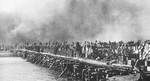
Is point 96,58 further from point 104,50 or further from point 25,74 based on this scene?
point 25,74

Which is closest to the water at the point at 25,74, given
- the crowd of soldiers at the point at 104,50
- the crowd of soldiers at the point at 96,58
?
the crowd of soldiers at the point at 96,58

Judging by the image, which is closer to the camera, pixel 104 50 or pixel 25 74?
pixel 104 50

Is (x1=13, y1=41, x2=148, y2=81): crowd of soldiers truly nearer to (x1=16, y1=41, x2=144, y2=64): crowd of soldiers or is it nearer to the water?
(x1=16, y1=41, x2=144, y2=64): crowd of soldiers

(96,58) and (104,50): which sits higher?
(104,50)

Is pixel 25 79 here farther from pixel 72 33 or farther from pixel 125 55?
pixel 72 33

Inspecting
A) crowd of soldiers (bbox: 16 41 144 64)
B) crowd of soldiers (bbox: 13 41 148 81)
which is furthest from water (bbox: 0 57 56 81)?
crowd of soldiers (bbox: 16 41 144 64)

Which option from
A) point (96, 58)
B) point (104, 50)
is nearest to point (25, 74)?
point (96, 58)

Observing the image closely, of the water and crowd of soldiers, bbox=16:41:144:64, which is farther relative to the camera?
the water

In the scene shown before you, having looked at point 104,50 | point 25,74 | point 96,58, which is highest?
point 104,50

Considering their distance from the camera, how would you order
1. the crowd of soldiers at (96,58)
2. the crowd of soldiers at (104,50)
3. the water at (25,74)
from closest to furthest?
the crowd of soldiers at (96,58) < the crowd of soldiers at (104,50) < the water at (25,74)

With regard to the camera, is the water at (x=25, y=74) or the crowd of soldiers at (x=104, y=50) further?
the water at (x=25, y=74)

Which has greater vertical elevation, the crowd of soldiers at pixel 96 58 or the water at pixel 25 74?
the crowd of soldiers at pixel 96 58

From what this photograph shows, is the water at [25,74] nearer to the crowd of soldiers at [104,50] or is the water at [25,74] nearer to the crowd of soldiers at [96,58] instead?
the crowd of soldiers at [96,58]
